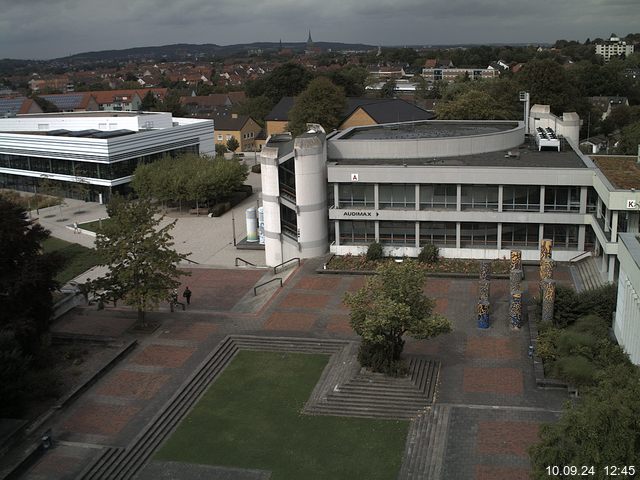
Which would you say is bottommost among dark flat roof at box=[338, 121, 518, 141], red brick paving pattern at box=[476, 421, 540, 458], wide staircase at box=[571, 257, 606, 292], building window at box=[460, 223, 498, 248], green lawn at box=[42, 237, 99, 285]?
green lawn at box=[42, 237, 99, 285]

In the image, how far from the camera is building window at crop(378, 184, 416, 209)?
139 feet

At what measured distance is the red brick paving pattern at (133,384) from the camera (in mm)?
27172

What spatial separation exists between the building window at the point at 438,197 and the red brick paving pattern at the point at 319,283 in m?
7.55

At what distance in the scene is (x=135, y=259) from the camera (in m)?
32.2

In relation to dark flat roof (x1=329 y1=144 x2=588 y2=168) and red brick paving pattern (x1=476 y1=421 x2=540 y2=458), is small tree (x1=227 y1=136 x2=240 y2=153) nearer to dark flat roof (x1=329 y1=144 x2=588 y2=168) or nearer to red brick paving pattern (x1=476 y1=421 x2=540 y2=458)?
dark flat roof (x1=329 y1=144 x2=588 y2=168)

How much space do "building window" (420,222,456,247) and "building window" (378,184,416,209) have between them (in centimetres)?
153

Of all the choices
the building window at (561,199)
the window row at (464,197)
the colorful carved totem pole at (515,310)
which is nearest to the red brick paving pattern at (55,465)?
the colorful carved totem pole at (515,310)

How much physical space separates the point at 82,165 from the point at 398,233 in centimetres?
3872

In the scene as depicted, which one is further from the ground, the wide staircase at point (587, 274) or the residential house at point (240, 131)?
the residential house at point (240, 131)

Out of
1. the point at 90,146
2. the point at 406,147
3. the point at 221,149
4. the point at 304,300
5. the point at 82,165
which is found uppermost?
the point at 406,147

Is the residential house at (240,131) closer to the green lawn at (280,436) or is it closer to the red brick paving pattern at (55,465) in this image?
the green lawn at (280,436)

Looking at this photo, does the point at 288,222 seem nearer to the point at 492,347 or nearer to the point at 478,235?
the point at 478,235

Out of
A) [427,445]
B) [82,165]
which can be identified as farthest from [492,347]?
[82,165]

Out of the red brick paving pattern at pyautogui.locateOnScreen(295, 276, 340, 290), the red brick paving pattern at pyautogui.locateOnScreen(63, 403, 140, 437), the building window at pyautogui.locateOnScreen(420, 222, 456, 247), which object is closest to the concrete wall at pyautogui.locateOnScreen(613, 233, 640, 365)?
the building window at pyautogui.locateOnScreen(420, 222, 456, 247)
